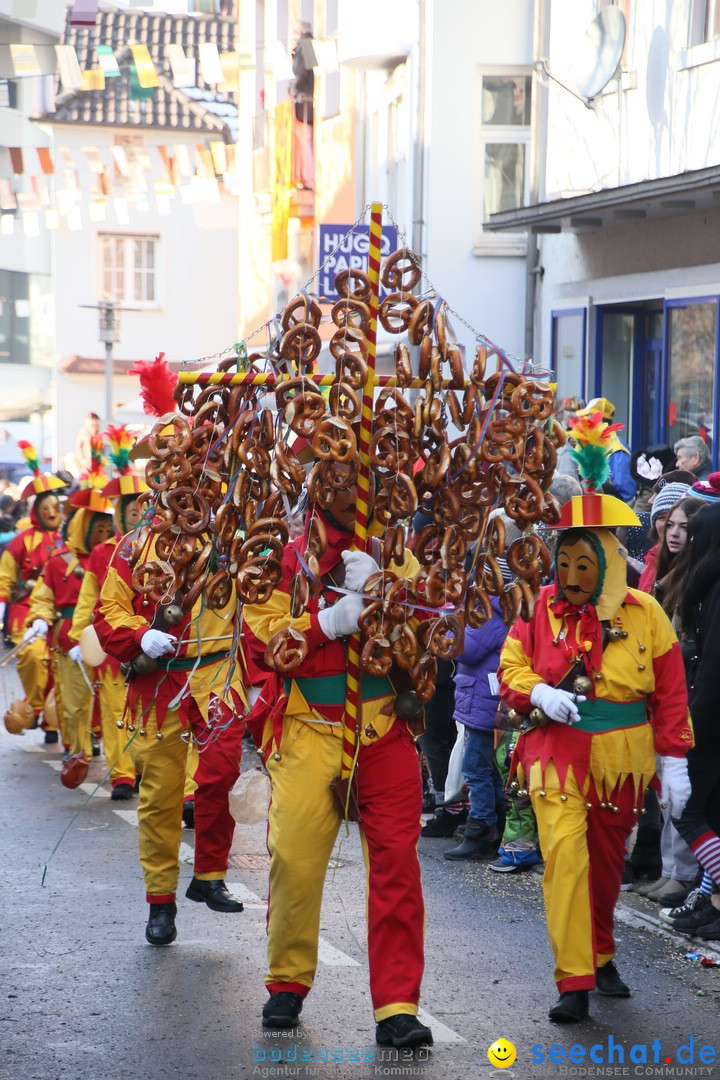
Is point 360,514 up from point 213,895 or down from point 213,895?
up

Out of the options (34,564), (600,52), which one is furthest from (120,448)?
(600,52)

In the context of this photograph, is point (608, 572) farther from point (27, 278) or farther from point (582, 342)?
point (27, 278)

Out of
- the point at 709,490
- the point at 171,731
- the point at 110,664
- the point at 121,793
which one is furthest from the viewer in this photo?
the point at 121,793

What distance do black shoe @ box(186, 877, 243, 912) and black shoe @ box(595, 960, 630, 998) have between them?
67.0 inches

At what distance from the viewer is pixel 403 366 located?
5.14 metres

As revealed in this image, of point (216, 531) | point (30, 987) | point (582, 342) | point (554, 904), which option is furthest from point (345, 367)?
point (582, 342)

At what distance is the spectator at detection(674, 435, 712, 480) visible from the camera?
9.10m

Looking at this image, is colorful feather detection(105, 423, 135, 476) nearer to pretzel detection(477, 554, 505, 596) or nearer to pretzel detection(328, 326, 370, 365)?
pretzel detection(328, 326, 370, 365)

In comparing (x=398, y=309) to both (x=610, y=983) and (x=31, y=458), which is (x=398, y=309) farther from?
(x=31, y=458)

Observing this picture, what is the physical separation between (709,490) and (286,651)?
2654 mm

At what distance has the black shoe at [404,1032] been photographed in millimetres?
4984

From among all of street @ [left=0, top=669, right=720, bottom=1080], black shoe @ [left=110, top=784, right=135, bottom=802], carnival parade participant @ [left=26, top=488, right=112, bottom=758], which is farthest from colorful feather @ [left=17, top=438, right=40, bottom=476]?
street @ [left=0, top=669, right=720, bottom=1080]

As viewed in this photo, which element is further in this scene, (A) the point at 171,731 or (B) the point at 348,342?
(A) the point at 171,731

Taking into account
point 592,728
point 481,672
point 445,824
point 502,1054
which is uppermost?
point 592,728
